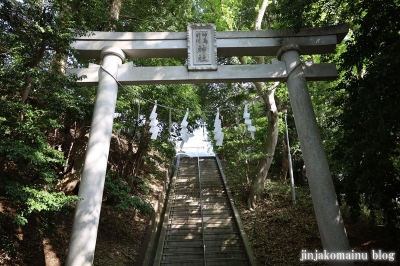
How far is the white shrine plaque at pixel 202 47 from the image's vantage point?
5758mm

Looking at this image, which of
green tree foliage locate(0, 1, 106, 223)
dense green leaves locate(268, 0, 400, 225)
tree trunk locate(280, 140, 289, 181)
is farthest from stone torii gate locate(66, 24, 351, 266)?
tree trunk locate(280, 140, 289, 181)

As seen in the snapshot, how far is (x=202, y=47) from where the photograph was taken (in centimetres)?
590

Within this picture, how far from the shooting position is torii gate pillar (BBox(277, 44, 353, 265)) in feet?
15.0

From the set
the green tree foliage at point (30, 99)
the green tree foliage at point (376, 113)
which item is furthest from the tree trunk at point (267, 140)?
the green tree foliage at point (30, 99)

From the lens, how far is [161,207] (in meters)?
10.6

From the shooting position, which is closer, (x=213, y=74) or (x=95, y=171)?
(x=95, y=171)

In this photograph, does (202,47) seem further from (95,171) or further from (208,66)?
(95,171)

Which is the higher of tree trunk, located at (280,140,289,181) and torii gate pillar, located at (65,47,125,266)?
tree trunk, located at (280,140,289,181)

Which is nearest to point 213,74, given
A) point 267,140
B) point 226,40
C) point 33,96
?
point 226,40

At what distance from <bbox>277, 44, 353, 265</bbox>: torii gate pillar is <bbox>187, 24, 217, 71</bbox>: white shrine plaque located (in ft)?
5.24

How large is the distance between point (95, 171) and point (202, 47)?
3480 mm

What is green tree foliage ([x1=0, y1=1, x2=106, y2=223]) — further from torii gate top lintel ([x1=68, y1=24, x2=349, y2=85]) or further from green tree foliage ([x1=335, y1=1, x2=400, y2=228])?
green tree foliage ([x1=335, y1=1, x2=400, y2=228])

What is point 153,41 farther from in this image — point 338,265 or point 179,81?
point 338,265

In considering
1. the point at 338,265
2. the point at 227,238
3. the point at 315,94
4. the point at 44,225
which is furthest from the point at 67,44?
the point at 315,94
